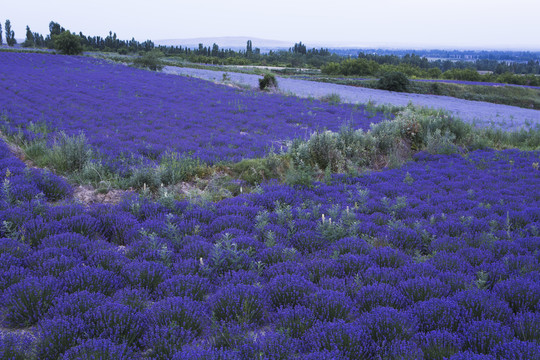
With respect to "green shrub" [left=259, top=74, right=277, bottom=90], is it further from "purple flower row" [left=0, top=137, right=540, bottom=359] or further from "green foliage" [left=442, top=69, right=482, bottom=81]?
"green foliage" [left=442, top=69, right=482, bottom=81]

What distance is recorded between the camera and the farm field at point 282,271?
9.98ft

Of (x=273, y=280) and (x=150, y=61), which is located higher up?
(x=150, y=61)

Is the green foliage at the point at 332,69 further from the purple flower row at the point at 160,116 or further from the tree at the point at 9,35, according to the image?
the tree at the point at 9,35

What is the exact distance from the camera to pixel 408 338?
316 centimetres

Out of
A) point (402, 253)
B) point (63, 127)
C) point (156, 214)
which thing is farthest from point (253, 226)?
point (63, 127)

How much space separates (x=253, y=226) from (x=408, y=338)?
290 centimetres

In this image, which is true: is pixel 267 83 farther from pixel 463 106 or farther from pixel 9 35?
pixel 9 35

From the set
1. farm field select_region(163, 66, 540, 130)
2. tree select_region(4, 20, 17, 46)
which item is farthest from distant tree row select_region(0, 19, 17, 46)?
farm field select_region(163, 66, 540, 130)

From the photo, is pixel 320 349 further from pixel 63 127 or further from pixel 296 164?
pixel 63 127

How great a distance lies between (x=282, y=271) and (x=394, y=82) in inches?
1458

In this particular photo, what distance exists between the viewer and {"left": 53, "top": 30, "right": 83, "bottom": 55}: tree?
2068 inches

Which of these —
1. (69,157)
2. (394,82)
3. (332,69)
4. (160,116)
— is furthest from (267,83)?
(332,69)

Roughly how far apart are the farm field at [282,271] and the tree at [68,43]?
52.3m

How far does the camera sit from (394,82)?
124 feet
